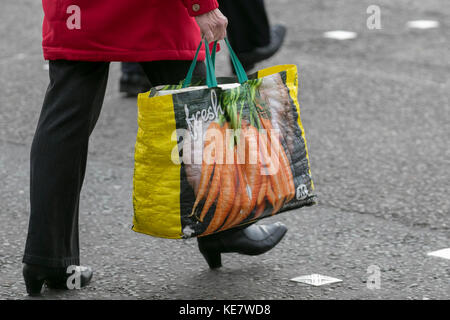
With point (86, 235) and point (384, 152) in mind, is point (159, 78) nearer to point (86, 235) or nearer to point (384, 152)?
point (86, 235)

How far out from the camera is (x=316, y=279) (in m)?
3.13

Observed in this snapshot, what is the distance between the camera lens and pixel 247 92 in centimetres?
283

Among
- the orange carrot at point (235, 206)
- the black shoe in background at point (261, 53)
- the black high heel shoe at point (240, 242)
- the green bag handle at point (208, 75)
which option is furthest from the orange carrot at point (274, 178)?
the black shoe in background at point (261, 53)

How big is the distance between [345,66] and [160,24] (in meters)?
3.74

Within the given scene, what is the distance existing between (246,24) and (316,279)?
2.30 meters

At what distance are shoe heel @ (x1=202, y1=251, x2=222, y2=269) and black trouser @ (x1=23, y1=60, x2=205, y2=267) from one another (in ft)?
1.59

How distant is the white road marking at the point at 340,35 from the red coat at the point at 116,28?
4399mm

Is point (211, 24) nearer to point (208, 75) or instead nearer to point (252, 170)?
point (208, 75)

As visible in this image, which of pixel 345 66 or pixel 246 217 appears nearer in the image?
pixel 246 217

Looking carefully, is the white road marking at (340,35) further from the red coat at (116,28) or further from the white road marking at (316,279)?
the red coat at (116,28)

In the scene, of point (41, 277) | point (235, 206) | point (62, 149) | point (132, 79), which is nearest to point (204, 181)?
point (235, 206)

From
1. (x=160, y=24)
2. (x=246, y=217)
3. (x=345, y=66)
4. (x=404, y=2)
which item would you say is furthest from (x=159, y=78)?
(x=404, y=2)

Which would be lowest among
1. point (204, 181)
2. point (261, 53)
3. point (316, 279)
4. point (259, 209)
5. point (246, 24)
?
point (316, 279)

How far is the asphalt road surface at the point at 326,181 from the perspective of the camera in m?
3.13
